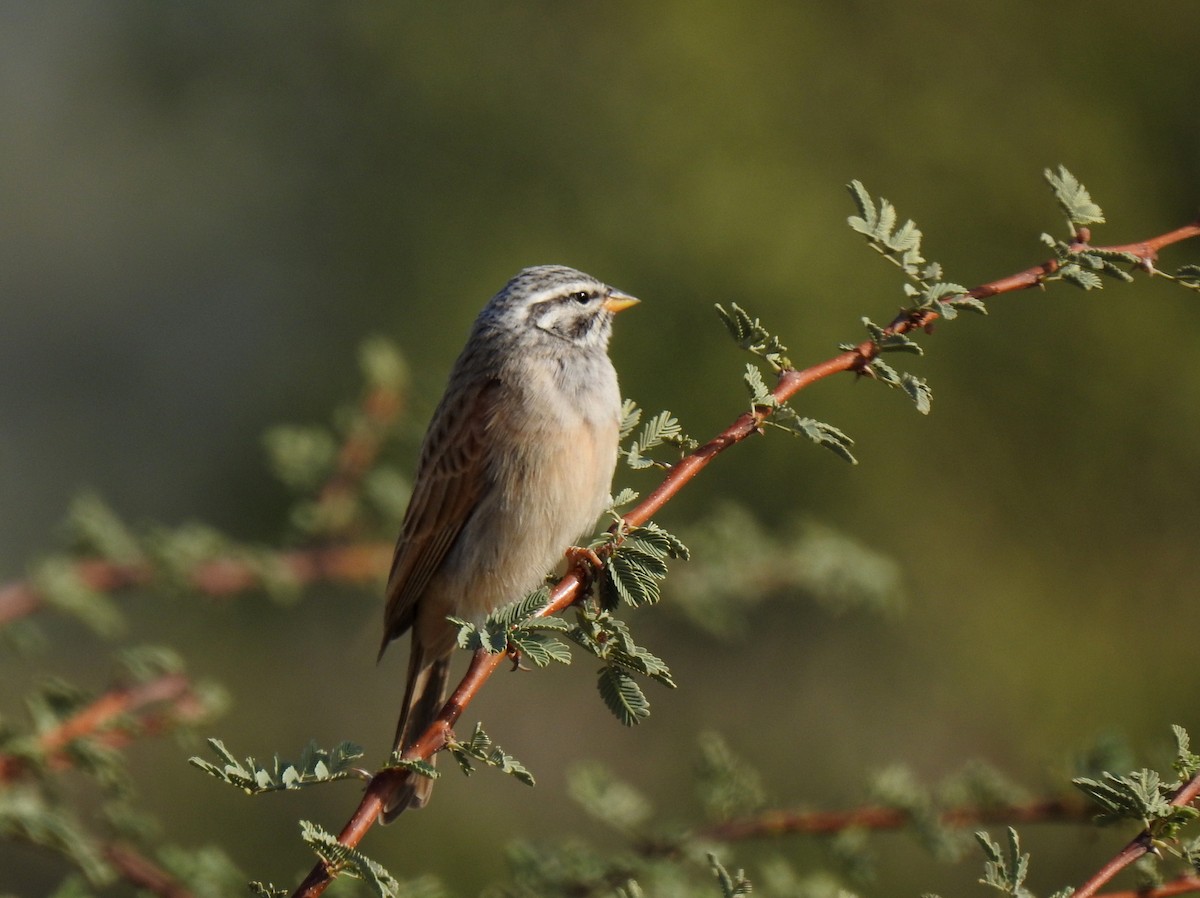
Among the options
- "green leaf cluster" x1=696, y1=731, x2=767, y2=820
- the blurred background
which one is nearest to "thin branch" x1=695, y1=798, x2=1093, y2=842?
"green leaf cluster" x1=696, y1=731, x2=767, y2=820

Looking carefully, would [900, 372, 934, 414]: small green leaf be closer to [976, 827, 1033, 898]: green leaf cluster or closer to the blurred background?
[976, 827, 1033, 898]: green leaf cluster

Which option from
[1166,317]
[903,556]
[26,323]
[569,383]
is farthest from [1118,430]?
[26,323]

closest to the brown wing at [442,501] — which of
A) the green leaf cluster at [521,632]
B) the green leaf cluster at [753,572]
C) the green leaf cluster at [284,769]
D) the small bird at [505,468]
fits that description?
the small bird at [505,468]

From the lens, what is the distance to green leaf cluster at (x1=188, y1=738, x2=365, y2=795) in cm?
215

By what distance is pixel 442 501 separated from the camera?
185 inches

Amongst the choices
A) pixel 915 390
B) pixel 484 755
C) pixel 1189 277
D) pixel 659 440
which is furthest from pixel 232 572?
pixel 1189 277

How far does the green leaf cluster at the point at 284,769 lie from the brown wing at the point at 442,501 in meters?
2.29

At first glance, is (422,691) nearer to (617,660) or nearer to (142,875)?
(142,875)

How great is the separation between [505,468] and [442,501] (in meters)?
0.29

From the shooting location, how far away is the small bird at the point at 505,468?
173 inches

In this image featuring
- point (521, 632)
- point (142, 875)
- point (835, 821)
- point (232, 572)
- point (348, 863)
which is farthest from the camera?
point (232, 572)

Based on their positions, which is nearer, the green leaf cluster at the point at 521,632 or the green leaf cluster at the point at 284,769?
the green leaf cluster at the point at 284,769

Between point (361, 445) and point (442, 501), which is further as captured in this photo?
point (442, 501)

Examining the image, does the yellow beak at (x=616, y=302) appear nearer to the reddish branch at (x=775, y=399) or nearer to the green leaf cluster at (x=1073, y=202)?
the reddish branch at (x=775, y=399)
